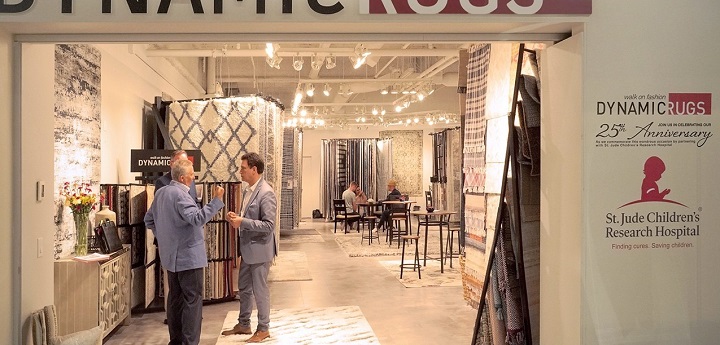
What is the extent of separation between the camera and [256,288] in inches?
221

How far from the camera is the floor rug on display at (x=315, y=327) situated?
5742 millimetres

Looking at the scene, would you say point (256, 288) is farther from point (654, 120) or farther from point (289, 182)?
point (289, 182)

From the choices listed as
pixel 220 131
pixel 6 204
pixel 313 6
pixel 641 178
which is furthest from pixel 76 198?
pixel 641 178

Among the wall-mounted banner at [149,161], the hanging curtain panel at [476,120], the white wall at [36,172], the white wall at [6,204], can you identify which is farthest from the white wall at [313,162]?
the white wall at [6,204]

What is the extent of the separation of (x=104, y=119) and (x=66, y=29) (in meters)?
3.76

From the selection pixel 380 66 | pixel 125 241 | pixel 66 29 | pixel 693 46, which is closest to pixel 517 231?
pixel 693 46

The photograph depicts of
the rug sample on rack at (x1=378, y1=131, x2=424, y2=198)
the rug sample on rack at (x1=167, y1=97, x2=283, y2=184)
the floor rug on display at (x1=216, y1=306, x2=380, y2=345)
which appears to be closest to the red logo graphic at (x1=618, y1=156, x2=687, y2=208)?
the floor rug on display at (x1=216, y1=306, x2=380, y2=345)

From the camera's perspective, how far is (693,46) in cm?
336

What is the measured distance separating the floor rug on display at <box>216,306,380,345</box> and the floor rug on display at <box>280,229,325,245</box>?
7.04 meters

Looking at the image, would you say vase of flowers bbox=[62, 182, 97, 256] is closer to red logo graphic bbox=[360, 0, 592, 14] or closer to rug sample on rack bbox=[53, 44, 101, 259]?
rug sample on rack bbox=[53, 44, 101, 259]

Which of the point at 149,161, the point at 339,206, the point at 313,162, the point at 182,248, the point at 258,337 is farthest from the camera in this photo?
the point at 313,162

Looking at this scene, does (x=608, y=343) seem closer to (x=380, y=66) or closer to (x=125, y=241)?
(x=125, y=241)

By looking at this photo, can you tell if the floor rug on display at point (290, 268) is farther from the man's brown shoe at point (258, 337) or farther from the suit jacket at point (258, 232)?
the suit jacket at point (258, 232)

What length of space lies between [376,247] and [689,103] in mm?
10156
